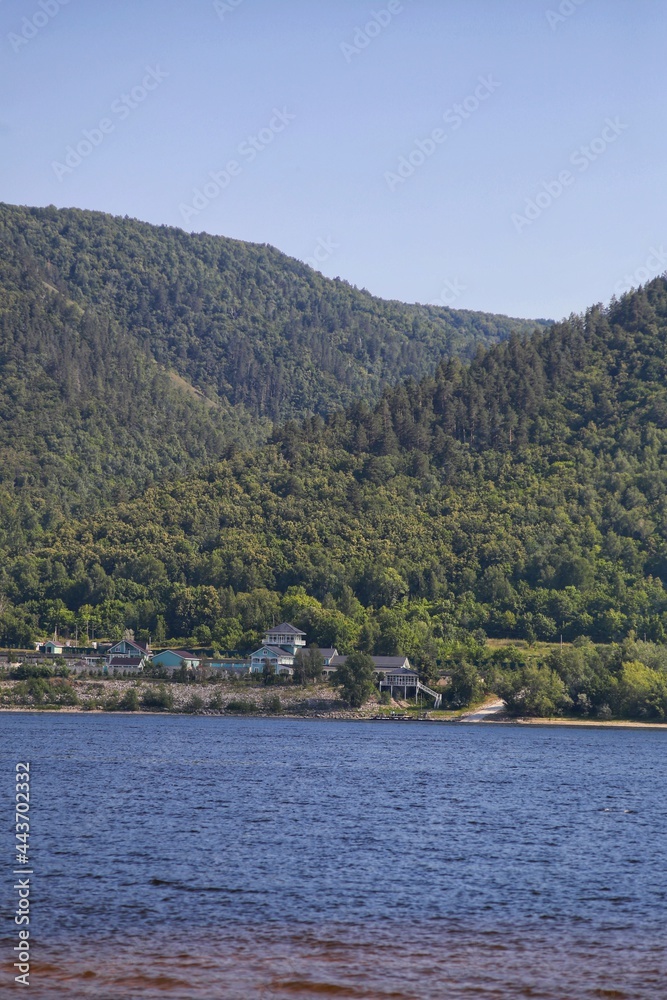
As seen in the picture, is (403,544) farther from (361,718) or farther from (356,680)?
(361,718)

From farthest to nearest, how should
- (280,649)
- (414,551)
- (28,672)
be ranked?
(414,551) → (280,649) → (28,672)

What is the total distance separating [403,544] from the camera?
170 m

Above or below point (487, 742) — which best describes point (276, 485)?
above

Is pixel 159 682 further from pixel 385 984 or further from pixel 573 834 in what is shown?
pixel 385 984

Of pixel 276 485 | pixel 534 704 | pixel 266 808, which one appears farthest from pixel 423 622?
pixel 266 808

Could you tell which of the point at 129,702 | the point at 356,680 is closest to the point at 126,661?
the point at 129,702

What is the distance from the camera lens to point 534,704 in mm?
119500

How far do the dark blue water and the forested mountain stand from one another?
7216 centimetres

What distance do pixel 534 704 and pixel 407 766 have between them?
5048cm

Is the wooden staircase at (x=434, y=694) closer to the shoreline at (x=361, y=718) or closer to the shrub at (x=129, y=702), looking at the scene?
the shoreline at (x=361, y=718)

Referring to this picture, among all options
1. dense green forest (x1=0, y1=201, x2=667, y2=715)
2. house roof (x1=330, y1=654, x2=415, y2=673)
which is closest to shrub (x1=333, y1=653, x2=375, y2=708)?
house roof (x1=330, y1=654, x2=415, y2=673)

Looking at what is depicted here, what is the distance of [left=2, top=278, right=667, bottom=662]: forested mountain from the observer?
152 m

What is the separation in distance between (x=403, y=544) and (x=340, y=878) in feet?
441

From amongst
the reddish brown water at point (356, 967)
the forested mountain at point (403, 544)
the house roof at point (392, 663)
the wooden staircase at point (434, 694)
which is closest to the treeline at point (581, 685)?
the wooden staircase at point (434, 694)
